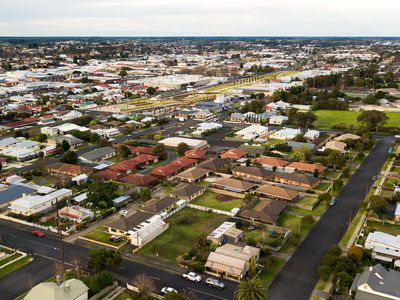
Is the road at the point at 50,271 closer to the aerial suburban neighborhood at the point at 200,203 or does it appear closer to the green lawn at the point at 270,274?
the aerial suburban neighborhood at the point at 200,203

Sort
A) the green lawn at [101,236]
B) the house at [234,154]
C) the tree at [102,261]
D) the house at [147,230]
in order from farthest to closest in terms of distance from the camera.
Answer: the house at [234,154]
the green lawn at [101,236]
the house at [147,230]
the tree at [102,261]

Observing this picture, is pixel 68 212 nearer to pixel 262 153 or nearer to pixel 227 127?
pixel 262 153

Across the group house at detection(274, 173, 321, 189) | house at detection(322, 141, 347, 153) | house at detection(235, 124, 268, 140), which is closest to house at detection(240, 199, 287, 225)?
house at detection(274, 173, 321, 189)

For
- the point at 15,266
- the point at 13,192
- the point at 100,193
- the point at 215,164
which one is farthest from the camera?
the point at 215,164

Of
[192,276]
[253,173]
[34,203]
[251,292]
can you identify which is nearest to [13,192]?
[34,203]

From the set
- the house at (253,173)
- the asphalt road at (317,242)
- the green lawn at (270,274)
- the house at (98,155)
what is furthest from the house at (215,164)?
the green lawn at (270,274)

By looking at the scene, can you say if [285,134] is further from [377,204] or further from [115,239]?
[115,239]

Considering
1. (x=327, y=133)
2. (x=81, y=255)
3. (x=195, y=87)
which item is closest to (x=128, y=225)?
(x=81, y=255)
